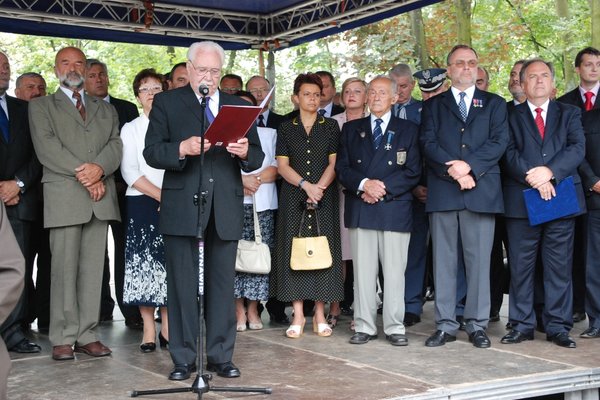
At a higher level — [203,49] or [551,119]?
[203,49]

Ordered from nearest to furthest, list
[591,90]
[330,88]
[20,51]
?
[591,90] < [330,88] < [20,51]

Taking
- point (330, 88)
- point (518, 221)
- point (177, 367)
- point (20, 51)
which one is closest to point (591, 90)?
point (518, 221)

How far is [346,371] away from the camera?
536 centimetres

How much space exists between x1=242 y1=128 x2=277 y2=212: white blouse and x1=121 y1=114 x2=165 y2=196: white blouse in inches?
40.7

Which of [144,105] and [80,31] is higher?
[80,31]

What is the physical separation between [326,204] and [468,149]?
1148 mm

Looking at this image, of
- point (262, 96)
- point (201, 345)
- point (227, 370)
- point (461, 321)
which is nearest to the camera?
point (201, 345)

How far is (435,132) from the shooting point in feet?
20.3

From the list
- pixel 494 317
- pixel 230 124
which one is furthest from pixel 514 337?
pixel 230 124

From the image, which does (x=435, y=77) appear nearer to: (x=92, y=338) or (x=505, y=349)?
(x=505, y=349)

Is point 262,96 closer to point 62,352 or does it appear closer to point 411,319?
point 411,319

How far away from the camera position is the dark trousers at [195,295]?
512 centimetres

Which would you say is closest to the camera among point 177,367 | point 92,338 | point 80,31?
point 177,367

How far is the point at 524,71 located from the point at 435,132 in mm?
766
